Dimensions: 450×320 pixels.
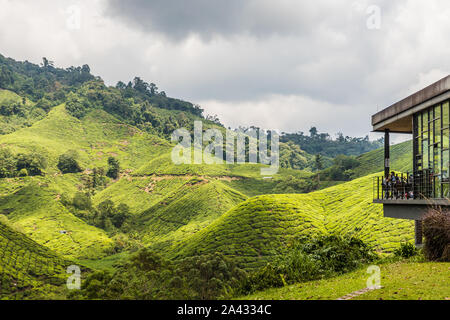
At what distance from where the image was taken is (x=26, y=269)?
37812 millimetres

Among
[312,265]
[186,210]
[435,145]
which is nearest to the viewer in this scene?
[312,265]

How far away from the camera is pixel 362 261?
12594 millimetres

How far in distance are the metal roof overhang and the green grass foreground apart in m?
5.13

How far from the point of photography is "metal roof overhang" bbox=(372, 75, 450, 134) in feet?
39.7

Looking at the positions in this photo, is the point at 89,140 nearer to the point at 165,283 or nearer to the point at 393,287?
the point at 165,283

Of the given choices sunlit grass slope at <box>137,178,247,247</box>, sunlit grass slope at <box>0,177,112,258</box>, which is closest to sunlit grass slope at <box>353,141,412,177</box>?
sunlit grass slope at <box>137,178,247,247</box>

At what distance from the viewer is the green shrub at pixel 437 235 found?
9.78 m

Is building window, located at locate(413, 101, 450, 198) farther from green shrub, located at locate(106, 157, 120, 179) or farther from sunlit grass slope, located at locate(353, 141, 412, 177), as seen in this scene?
green shrub, located at locate(106, 157, 120, 179)

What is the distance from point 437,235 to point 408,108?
581cm

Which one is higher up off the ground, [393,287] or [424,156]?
[424,156]

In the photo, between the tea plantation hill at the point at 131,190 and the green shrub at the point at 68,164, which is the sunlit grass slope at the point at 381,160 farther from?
the green shrub at the point at 68,164

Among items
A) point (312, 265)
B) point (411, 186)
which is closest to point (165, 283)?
point (312, 265)
